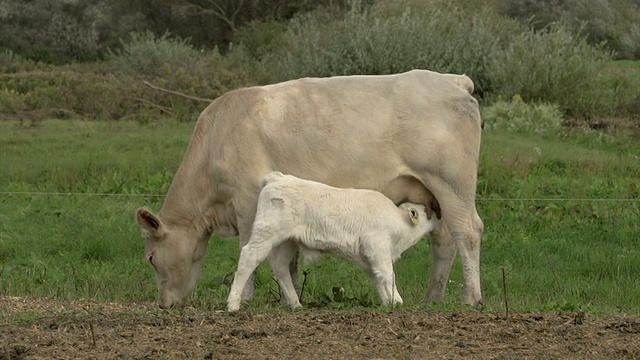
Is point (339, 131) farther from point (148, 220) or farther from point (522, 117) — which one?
point (522, 117)

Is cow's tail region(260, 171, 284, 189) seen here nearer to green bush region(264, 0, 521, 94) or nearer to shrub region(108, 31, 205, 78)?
green bush region(264, 0, 521, 94)

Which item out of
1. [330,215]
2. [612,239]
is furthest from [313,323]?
[612,239]

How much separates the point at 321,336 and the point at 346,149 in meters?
2.94

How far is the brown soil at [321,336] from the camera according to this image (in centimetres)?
632

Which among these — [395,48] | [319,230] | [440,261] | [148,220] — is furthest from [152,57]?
[319,230]

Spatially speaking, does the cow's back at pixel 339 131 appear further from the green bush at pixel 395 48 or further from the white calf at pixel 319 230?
the green bush at pixel 395 48

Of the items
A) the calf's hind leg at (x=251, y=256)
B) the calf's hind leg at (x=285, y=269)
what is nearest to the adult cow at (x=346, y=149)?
the calf's hind leg at (x=285, y=269)

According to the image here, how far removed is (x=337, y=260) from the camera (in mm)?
12320

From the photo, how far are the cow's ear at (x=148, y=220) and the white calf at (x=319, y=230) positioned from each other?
1.26m

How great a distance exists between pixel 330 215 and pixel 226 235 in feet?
5.21

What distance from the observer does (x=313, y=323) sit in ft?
23.0

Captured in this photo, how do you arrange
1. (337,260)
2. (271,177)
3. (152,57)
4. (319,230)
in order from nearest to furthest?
(319,230) < (271,177) < (337,260) < (152,57)

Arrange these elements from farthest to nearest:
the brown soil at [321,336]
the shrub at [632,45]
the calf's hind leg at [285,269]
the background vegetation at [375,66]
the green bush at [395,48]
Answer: the shrub at [632,45] < the background vegetation at [375,66] < the green bush at [395,48] < the calf's hind leg at [285,269] < the brown soil at [321,336]

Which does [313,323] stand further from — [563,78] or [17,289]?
[563,78]
